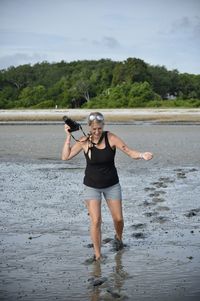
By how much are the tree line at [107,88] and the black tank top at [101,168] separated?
5635 centimetres

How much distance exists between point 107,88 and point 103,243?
7086 cm

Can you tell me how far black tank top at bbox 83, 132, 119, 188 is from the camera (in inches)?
263

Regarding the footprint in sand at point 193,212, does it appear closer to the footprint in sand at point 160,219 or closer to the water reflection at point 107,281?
the footprint in sand at point 160,219

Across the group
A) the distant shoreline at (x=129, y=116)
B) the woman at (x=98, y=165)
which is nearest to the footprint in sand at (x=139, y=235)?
the woman at (x=98, y=165)

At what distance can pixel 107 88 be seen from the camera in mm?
77875

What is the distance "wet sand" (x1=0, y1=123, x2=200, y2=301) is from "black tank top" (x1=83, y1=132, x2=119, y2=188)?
3.21 feet

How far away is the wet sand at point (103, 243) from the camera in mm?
5949

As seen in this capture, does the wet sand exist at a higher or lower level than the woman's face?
lower

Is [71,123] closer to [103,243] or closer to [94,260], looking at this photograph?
[94,260]

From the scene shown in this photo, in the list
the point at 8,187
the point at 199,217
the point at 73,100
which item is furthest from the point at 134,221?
the point at 73,100

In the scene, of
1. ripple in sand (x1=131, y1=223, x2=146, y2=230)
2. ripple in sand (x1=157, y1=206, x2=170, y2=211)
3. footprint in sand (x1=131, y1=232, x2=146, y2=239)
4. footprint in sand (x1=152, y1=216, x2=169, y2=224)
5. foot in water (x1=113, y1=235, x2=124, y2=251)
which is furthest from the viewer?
ripple in sand (x1=157, y1=206, x2=170, y2=211)

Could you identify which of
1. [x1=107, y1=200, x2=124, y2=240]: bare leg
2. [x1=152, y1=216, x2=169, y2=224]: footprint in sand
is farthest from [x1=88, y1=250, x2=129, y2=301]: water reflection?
[x1=152, y1=216, x2=169, y2=224]: footprint in sand

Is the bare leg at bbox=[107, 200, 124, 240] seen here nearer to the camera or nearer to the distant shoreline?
the camera

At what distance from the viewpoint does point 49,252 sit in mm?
7309
